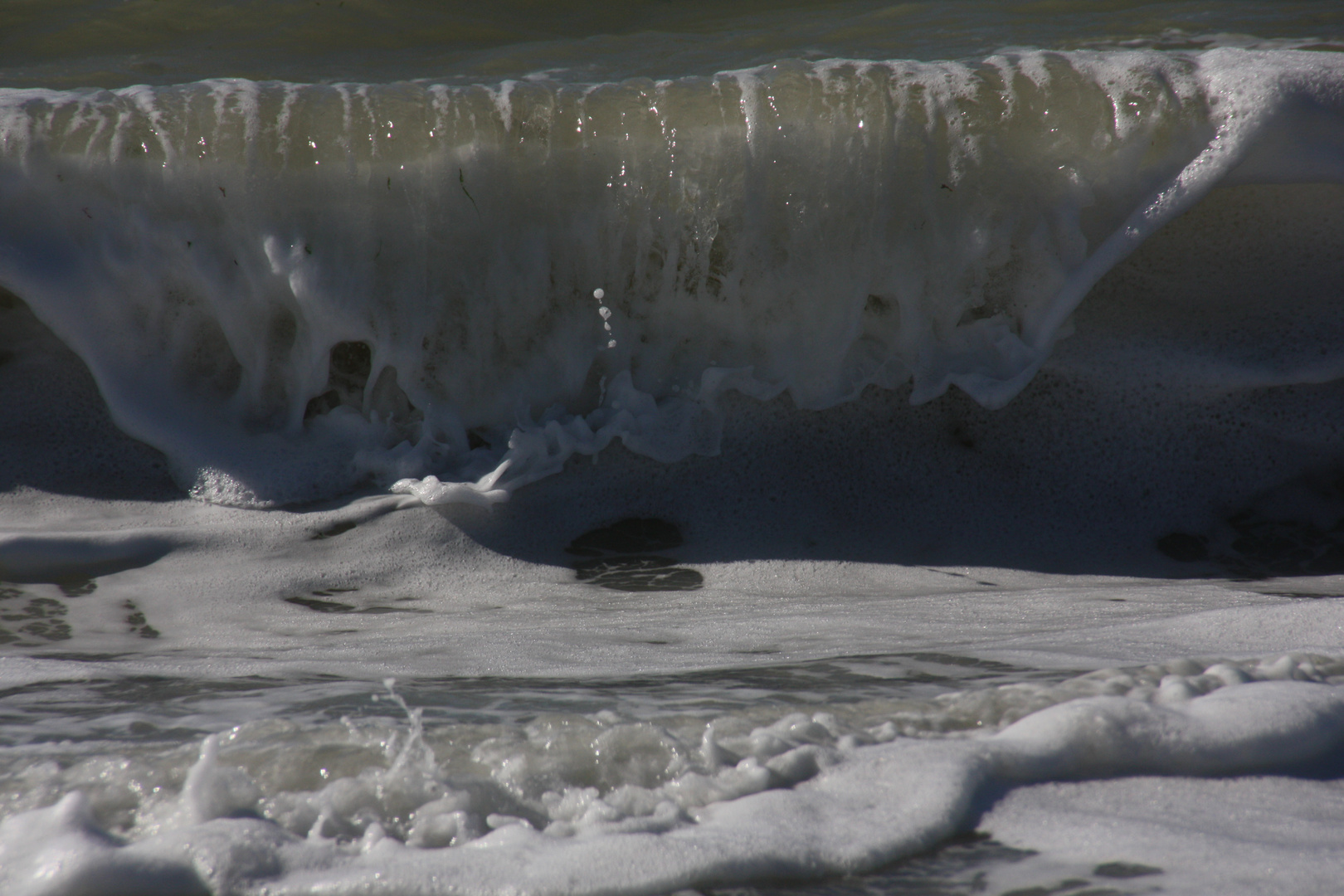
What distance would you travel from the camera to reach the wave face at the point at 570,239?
2.86 m

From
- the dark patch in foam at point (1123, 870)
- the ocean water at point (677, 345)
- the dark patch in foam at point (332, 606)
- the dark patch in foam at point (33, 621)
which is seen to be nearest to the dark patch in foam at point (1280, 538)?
the ocean water at point (677, 345)

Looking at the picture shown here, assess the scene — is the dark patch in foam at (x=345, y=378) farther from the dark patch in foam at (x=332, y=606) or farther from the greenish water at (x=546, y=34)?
the greenish water at (x=546, y=34)

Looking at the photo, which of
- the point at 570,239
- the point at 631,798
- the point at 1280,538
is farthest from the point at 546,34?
the point at 631,798

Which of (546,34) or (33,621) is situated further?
(546,34)

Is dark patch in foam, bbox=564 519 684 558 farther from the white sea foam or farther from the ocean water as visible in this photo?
the white sea foam

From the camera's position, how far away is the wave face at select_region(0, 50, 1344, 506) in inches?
113

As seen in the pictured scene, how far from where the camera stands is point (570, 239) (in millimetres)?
2959

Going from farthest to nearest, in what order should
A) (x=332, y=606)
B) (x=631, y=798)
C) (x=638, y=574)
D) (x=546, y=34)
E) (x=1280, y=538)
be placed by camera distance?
(x=546, y=34) < (x=1280, y=538) < (x=638, y=574) < (x=332, y=606) < (x=631, y=798)

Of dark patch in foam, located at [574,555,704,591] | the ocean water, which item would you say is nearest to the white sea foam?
the ocean water

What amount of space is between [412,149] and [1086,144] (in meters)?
1.98

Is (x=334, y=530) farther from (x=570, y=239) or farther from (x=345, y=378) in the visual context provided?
(x=570, y=239)

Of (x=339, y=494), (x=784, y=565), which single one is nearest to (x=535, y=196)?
(x=339, y=494)

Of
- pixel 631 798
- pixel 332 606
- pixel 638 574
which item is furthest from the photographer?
pixel 638 574

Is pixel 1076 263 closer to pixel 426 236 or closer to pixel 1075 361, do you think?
pixel 1075 361
